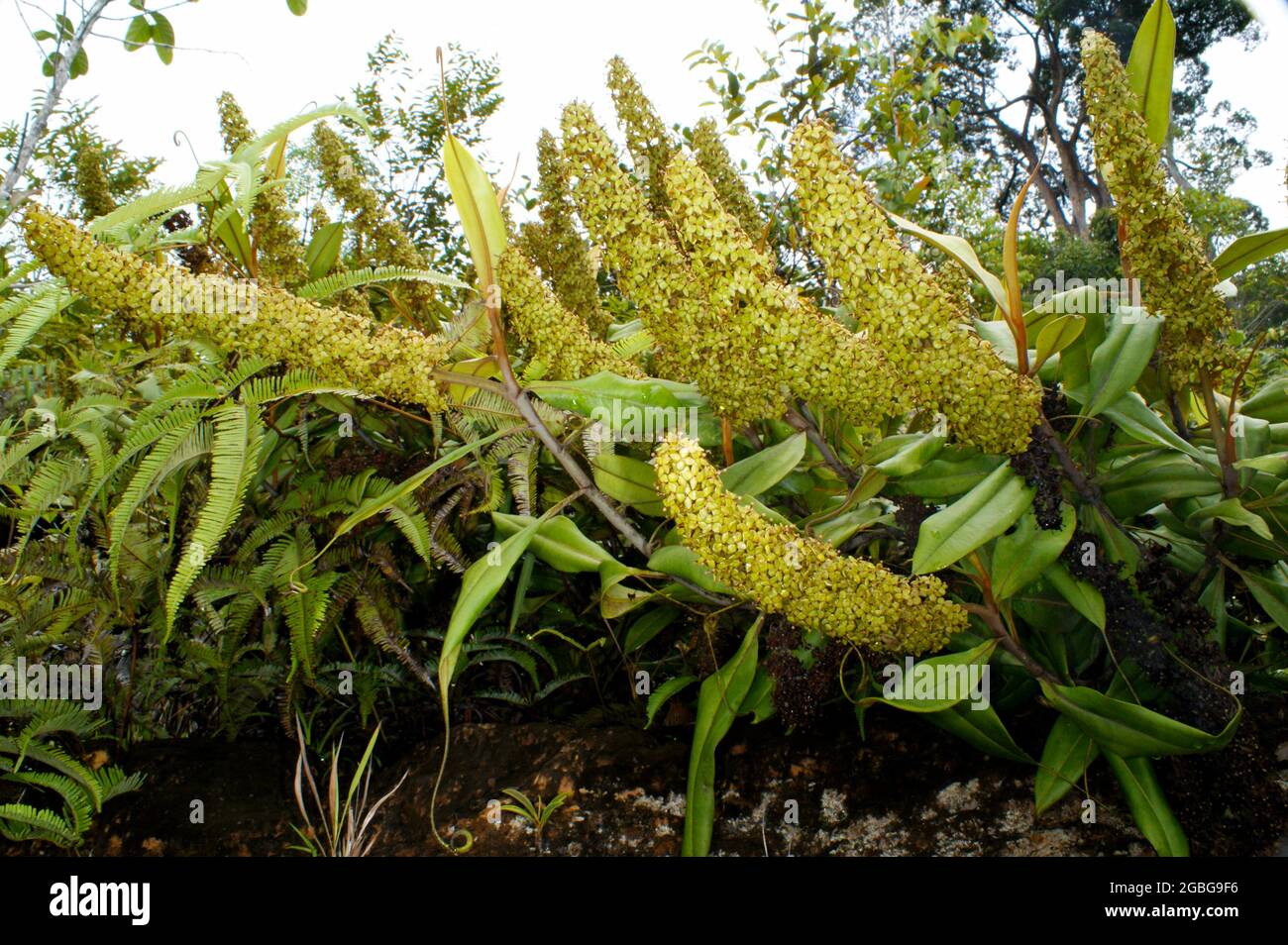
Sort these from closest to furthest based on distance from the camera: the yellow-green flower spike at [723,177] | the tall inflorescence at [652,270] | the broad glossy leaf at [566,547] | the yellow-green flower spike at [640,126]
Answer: the tall inflorescence at [652,270] < the broad glossy leaf at [566,547] < the yellow-green flower spike at [640,126] < the yellow-green flower spike at [723,177]

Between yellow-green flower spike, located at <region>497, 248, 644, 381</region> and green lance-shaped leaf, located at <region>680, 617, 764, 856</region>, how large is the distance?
0.55 meters

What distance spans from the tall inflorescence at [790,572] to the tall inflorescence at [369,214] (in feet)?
3.95

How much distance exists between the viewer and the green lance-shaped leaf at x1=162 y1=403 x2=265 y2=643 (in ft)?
5.04

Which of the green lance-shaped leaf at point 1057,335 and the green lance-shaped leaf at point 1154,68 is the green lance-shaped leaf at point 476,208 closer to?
the green lance-shaped leaf at point 1057,335

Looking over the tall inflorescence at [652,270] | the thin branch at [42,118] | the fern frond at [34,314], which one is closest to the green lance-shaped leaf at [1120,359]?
the tall inflorescence at [652,270]

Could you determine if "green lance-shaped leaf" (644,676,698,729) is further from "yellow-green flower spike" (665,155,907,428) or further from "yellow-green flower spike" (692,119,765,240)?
"yellow-green flower spike" (692,119,765,240)

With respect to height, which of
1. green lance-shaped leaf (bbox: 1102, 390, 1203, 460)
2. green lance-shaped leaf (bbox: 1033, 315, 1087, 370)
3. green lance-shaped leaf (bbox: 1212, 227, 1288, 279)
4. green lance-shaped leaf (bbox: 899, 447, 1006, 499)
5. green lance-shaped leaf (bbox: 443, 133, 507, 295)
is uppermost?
green lance-shaped leaf (bbox: 443, 133, 507, 295)

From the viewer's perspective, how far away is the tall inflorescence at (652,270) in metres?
1.33

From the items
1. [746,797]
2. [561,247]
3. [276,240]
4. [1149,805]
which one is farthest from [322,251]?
[1149,805]

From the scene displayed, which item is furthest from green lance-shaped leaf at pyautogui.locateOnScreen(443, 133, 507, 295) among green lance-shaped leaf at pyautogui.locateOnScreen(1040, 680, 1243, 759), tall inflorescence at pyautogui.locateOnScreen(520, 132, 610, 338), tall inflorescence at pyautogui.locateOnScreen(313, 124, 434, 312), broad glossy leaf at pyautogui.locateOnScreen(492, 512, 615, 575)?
green lance-shaped leaf at pyautogui.locateOnScreen(1040, 680, 1243, 759)

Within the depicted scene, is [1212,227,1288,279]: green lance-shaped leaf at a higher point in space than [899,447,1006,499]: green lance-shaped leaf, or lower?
higher

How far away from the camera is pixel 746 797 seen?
68.6 inches

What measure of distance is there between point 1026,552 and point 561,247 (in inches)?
48.8

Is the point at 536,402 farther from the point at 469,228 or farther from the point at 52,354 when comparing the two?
the point at 52,354
